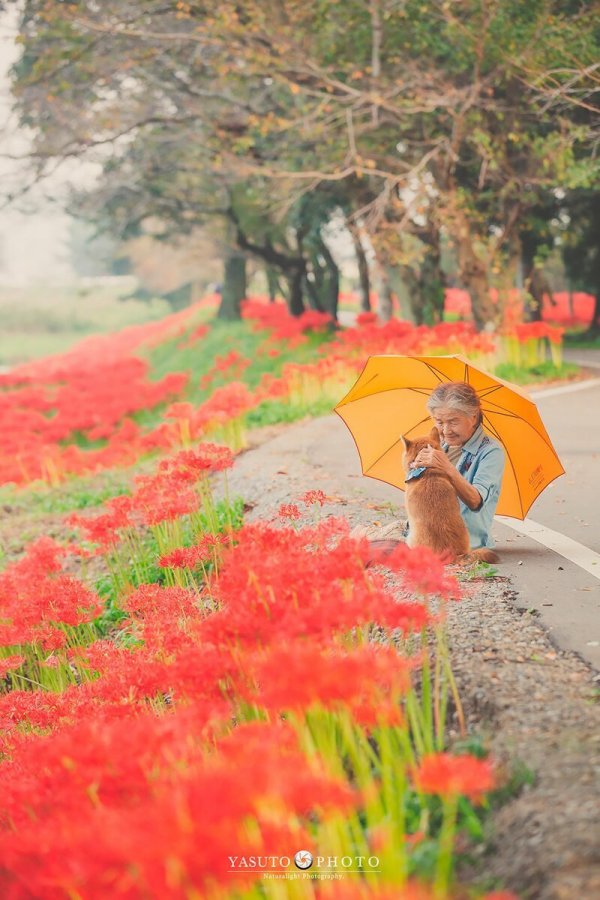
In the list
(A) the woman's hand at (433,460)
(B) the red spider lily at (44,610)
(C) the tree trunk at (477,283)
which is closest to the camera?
(A) the woman's hand at (433,460)

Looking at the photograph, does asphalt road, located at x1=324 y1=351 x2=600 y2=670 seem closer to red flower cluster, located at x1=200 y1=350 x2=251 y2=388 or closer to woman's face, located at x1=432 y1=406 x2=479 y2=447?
woman's face, located at x1=432 y1=406 x2=479 y2=447

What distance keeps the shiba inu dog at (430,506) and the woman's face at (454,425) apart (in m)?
0.21

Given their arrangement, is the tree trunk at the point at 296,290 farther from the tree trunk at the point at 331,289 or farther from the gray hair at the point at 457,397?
the gray hair at the point at 457,397

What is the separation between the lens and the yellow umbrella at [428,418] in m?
6.05

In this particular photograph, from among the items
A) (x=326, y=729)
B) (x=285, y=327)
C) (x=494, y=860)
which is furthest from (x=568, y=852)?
(x=285, y=327)

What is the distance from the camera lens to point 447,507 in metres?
5.38

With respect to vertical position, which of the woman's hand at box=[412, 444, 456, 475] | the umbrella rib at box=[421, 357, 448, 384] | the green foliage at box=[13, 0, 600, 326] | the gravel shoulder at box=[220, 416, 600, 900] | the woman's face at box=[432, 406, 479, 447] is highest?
the green foliage at box=[13, 0, 600, 326]

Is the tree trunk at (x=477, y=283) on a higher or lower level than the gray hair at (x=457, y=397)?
higher

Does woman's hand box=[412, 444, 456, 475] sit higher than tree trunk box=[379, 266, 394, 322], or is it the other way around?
tree trunk box=[379, 266, 394, 322]

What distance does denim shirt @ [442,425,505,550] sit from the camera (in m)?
5.77

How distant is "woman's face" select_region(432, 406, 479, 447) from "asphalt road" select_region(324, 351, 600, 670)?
914 millimetres

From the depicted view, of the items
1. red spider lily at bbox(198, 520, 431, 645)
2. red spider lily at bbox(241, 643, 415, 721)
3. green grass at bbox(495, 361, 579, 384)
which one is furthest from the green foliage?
red spider lily at bbox(241, 643, 415, 721)

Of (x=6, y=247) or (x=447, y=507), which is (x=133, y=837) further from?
(x=6, y=247)

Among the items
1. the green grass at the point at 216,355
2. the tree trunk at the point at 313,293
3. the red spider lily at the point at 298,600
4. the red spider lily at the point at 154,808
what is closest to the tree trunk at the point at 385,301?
the green grass at the point at 216,355
